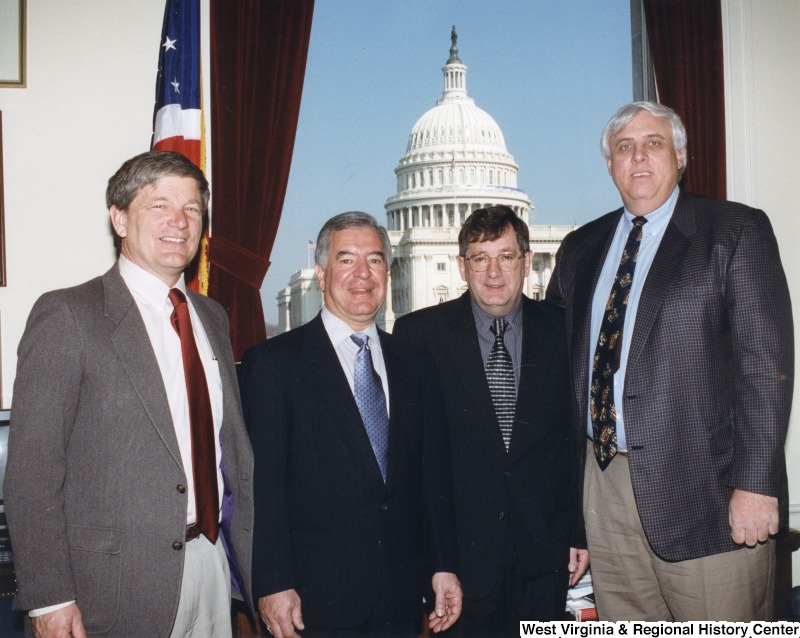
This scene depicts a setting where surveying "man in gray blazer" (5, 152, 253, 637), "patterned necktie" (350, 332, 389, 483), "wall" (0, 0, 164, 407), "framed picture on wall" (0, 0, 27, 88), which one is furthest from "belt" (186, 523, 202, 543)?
"framed picture on wall" (0, 0, 27, 88)

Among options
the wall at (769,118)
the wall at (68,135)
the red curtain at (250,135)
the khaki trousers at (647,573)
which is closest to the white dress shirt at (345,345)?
the khaki trousers at (647,573)

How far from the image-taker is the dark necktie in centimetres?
170

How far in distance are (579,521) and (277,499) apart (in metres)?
1.01

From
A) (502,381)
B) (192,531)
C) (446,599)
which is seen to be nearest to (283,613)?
(192,531)

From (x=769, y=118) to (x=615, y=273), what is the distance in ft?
7.06

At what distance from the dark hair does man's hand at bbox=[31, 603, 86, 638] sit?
57.8 inches

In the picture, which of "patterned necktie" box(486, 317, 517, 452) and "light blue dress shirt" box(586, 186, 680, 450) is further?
"patterned necktie" box(486, 317, 517, 452)

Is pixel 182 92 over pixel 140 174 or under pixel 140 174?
over

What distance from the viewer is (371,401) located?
6.23 feet

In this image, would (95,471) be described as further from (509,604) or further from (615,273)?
(615,273)

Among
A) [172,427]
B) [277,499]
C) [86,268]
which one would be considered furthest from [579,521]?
[86,268]

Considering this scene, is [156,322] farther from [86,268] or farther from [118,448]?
[86,268]

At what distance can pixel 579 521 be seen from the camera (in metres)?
2.24

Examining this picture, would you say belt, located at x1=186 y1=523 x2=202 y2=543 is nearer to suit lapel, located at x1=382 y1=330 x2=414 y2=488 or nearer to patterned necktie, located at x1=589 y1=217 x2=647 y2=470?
suit lapel, located at x1=382 y1=330 x2=414 y2=488
